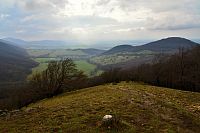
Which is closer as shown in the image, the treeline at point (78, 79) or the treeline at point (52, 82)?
the treeline at point (52, 82)

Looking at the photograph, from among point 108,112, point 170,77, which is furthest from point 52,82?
point 108,112

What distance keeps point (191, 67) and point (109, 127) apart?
81826 mm

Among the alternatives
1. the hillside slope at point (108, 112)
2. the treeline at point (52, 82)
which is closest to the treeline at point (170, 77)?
the treeline at point (52, 82)

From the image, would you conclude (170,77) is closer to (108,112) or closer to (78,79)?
(78,79)

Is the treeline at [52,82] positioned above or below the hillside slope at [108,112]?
below

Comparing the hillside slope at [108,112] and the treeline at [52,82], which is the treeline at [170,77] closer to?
the treeline at [52,82]

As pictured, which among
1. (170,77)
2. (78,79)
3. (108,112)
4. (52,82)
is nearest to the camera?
(108,112)

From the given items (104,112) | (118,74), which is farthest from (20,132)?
(118,74)

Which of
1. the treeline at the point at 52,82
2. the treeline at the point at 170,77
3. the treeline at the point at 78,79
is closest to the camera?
the treeline at the point at 52,82

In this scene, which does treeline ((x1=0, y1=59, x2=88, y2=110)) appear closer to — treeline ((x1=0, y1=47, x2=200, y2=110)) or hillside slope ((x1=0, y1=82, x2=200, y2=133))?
treeline ((x1=0, y1=47, x2=200, y2=110))

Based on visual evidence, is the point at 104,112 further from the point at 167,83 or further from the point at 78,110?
the point at 167,83

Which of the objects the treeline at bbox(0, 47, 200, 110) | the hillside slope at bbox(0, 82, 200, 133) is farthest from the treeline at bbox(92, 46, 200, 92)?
the hillside slope at bbox(0, 82, 200, 133)

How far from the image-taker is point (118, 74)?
88438mm

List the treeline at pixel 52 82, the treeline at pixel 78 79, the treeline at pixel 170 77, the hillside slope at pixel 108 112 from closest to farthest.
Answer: the hillside slope at pixel 108 112
the treeline at pixel 52 82
the treeline at pixel 78 79
the treeline at pixel 170 77
